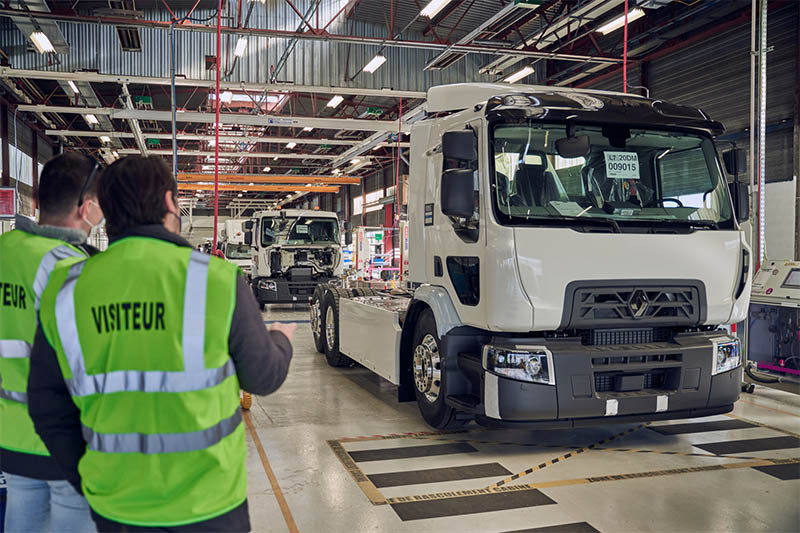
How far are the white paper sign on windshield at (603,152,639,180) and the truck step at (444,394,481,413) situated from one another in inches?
79.1

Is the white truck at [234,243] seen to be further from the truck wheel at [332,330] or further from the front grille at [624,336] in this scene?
the front grille at [624,336]

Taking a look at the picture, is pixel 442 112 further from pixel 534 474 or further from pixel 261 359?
pixel 261 359

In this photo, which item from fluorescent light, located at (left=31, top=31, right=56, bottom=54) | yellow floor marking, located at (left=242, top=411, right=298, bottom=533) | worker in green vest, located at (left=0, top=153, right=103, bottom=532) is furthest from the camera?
fluorescent light, located at (left=31, top=31, right=56, bottom=54)

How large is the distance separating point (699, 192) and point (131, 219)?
468 cm

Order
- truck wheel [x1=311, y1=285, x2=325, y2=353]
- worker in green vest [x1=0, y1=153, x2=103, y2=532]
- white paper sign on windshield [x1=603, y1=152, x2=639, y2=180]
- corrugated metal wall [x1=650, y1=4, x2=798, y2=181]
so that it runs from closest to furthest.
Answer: worker in green vest [x1=0, y1=153, x2=103, y2=532]
white paper sign on windshield [x1=603, y1=152, x2=639, y2=180]
truck wheel [x1=311, y1=285, x2=325, y2=353]
corrugated metal wall [x1=650, y1=4, x2=798, y2=181]

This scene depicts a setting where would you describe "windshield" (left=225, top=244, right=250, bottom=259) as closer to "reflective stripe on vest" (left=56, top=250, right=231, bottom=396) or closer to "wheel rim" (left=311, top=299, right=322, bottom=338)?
"wheel rim" (left=311, top=299, right=322, bottom=338)

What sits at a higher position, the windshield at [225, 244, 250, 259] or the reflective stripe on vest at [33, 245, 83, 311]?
the windshield at [225, 244, 250, 259]

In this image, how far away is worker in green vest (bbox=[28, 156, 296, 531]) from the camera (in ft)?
5.85

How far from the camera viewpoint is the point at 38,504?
7.63ft

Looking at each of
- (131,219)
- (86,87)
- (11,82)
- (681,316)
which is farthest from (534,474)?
(11,82)

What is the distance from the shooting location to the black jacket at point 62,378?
188cm

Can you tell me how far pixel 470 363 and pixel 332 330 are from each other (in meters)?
4.38

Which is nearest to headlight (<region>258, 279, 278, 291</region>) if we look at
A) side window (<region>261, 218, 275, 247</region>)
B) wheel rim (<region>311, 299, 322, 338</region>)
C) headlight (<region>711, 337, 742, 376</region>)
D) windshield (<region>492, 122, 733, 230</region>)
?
side window (<region>261, 218, 275, 247</region>)

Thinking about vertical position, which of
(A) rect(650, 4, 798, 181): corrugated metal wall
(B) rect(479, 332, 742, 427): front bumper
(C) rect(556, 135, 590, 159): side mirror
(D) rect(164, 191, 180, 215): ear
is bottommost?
(B) rect(479, 332, 742, 427): front bumper
